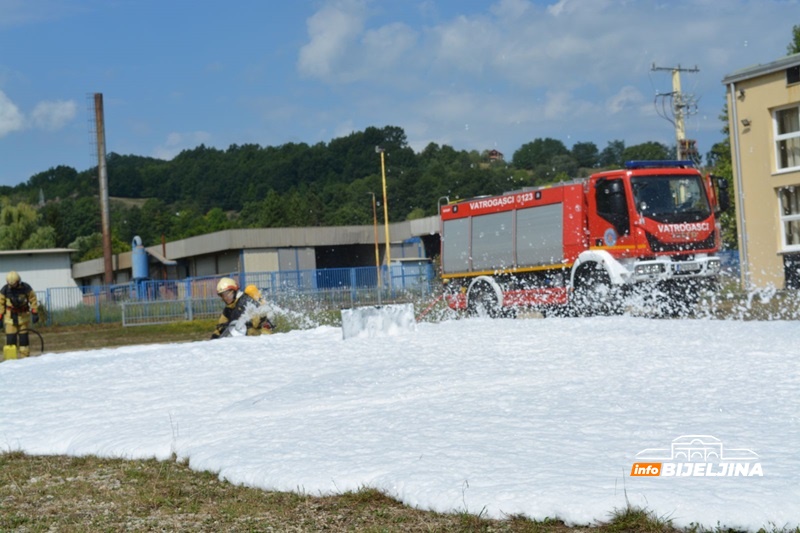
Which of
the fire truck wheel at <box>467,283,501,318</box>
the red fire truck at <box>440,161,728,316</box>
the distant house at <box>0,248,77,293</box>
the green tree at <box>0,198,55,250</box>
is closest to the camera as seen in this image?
the red fire truck at <box>440,161,728,316</box>

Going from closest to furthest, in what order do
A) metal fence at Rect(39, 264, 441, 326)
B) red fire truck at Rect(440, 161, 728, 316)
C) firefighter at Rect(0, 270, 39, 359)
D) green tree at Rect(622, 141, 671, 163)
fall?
firefighter at Rect(0, 270, 39, 359), red fire truck at Rect(440, 161, 728, 316), metal fence at Rect(39, 264, 441, 326), green tree at Rect(622, 141, 671, 163)

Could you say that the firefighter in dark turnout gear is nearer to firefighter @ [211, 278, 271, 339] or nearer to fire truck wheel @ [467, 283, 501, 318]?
firefighter @ [211, 278, 271, 339]

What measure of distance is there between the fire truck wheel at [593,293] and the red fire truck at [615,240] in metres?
0.02

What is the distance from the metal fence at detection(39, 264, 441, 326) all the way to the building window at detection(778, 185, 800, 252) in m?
12.0

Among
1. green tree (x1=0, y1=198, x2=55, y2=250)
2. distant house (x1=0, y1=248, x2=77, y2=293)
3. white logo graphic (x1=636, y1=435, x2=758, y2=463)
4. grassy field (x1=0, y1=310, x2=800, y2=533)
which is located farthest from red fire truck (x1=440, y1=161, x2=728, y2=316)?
green tree (x1=0, y1=198, x2=55, y2=250)

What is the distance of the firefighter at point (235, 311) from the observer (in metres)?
12.9

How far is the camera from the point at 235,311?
1296 cm

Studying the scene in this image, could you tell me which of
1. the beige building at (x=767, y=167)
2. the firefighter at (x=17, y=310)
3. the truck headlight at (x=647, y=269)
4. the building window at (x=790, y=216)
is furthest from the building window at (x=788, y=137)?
the firefighter at (x=17, y=310)

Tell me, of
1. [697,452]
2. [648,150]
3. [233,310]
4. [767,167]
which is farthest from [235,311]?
[648,150]

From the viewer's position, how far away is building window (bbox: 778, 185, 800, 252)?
3088 centimetres

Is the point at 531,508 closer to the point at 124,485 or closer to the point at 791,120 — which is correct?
the point at 124,485

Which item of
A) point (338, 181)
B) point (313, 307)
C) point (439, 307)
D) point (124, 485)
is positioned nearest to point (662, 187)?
point (439, 307)

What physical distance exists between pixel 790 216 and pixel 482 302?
13.9m

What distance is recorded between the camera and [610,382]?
303 inches
